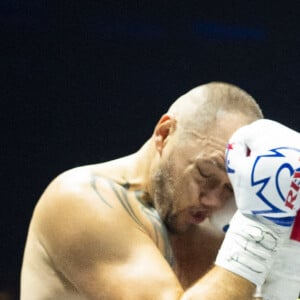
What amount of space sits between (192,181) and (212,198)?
0.05 m

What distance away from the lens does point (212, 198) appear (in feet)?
5.31

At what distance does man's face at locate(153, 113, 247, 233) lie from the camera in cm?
160

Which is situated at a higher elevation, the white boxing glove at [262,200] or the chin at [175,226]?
the white boxing glove at [262,200]

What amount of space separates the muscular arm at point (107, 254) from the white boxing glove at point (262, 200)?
4cm

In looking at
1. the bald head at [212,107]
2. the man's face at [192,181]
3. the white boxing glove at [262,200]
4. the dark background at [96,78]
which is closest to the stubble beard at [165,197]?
the man's face at [192,181]

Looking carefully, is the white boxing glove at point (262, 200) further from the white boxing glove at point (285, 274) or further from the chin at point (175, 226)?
the chin at point (175, 226)

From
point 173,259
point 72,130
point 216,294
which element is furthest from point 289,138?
point 72,130

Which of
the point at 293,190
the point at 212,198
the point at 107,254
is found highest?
the point at 293,190

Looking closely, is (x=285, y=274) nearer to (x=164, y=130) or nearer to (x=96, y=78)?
(x=164, y=130)

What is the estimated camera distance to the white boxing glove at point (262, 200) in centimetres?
137

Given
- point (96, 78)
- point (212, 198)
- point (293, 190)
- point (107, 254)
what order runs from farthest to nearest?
point (96, 78) < point (212, 198) < point (107, 254) < point (293, 190)

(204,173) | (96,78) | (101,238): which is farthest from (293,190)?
(96,78)

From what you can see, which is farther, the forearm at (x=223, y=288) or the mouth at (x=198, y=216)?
the mouth at (x=198, y=216)

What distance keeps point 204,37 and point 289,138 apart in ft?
5.40
